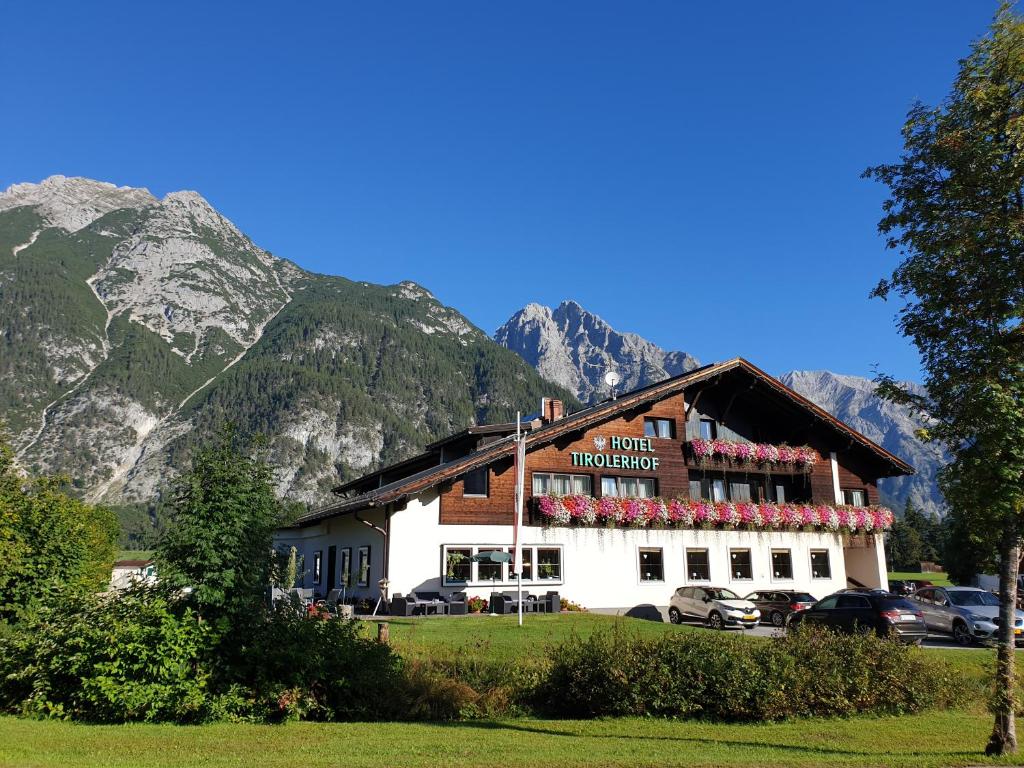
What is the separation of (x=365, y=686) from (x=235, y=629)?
225cm

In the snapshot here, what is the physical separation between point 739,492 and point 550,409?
10880 millimetres

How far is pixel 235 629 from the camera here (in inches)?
468

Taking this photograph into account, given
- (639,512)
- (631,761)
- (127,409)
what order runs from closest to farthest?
1. (631,761)
2. (639,512)
3. (127,409)

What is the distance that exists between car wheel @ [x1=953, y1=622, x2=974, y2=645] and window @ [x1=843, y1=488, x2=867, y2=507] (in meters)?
15.8

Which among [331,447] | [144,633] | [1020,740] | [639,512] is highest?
[331,447]

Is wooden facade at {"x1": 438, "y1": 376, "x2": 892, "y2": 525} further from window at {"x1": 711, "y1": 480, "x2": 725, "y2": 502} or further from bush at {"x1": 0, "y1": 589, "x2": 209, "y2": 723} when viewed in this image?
bush at {"x1": 0, "y1": 589, "x2": 209, "y2": 723}

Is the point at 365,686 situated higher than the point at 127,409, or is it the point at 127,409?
the point at 127,409

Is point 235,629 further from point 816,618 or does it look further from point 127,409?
point 127,409

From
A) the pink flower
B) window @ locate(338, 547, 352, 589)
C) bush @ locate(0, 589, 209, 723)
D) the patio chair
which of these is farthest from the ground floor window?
bush @ locate(0, 589, 209, 723)

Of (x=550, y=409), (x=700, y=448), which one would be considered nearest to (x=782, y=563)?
(x=700, y=448)

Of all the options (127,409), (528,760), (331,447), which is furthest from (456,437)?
(127,409)

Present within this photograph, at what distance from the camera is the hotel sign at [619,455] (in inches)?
1303

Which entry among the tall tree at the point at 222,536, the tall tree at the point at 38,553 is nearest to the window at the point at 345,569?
the tall tree at the point at 38,553

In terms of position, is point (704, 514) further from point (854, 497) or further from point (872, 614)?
point (872, 614)
